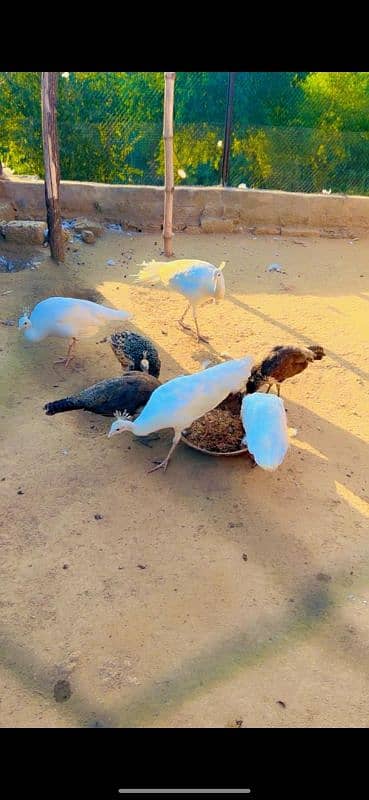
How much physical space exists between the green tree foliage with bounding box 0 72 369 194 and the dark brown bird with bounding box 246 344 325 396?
6556 millimetres

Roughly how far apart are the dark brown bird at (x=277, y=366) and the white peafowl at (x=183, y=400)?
0.56 m

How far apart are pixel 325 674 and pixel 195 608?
68cm

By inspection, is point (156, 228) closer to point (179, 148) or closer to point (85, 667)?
point (179, 148)

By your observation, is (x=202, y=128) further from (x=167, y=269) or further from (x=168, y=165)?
(x=167, y=269)

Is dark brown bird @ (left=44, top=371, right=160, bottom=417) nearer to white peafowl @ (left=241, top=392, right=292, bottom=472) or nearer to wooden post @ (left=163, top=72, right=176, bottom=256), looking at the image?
white peafowl @ (left=241, top=392, right=292, bottom=472)

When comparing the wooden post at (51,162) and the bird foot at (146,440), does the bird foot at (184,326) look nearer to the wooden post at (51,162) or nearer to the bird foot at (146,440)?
the bird foot at (146,440)

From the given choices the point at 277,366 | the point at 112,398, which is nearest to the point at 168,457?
the point at 112,398

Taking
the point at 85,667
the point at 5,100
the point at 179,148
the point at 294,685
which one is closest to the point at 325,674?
the point at 294,685

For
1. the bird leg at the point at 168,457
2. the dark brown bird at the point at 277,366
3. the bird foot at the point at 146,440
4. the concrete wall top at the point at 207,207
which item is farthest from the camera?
the concrete wall top at the point at 207,207

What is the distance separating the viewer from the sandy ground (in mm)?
2602

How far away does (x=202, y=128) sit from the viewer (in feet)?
32.6

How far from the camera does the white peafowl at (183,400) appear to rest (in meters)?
3.75

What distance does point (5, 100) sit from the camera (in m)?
11.0

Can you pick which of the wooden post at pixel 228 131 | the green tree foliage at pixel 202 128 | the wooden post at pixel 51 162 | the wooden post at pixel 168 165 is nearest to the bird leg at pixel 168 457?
the wooden post at pixel 51 162
